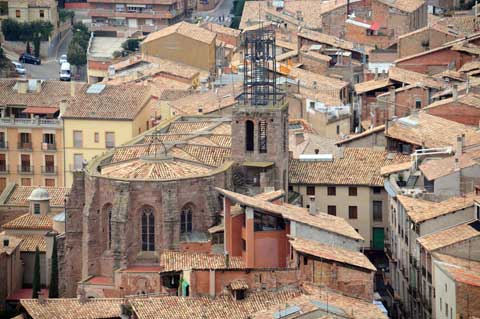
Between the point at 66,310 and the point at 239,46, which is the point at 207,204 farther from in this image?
the point at 239,46

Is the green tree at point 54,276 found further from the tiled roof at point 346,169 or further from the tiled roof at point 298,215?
the tiled roof at point 346,169

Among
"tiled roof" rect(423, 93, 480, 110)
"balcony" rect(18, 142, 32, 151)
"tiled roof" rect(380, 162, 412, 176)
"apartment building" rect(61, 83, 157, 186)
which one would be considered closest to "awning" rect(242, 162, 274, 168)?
"tiled roof" rect(380, 162, 412, 176)

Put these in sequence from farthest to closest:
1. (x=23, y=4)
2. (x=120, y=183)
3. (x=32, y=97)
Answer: (x=23, y=4) < (x=32, y=97) < (x=120, y=183)

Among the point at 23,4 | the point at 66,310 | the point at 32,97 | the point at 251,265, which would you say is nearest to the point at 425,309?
the point at 251,265

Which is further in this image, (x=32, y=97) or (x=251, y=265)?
(x=32, y=97)

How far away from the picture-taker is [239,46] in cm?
14900

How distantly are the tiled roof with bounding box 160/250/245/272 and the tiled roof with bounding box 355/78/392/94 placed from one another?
125 feet

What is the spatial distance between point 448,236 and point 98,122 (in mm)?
31898

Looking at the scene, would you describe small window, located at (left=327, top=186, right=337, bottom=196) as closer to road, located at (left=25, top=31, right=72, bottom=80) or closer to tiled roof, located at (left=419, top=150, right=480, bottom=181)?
tiled roof, located at (left=419, top=150, right=480, bottom=181)

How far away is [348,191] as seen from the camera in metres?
102

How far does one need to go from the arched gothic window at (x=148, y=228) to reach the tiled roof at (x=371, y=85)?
3330 centimetres

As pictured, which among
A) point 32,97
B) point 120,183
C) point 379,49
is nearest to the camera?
point 120,183

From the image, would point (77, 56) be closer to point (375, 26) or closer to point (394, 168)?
point (375, 26)

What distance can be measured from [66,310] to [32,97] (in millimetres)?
36836
